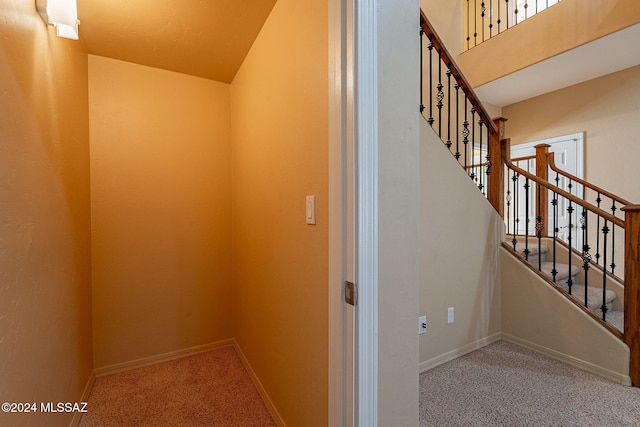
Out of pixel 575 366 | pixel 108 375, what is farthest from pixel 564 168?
pixel 108 375

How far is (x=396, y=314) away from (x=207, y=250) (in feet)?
6.45

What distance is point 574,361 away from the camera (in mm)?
2225

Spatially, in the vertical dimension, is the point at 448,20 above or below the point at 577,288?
above

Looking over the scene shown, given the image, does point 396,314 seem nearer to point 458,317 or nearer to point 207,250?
point 458,317

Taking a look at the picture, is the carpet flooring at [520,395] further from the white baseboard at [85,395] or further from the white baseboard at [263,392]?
the white baseboard at [85,395]

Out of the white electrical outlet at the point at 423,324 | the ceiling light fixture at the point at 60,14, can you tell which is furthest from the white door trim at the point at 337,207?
the white electrical outlet at the point at 423,324

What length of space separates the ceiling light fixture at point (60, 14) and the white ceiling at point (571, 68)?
14.5 feet

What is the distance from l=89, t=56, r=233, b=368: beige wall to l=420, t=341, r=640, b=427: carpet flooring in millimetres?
1784

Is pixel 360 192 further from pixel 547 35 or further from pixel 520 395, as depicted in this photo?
pixel 547 35

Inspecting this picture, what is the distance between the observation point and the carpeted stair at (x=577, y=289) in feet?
7.78

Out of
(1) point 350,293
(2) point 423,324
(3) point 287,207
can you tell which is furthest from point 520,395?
(3) point 287,207

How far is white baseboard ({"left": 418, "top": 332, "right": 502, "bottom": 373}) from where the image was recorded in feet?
7.34

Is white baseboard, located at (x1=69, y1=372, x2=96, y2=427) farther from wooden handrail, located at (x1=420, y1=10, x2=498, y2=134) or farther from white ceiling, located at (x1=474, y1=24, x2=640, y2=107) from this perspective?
white ceiling, located at (x1=474, y1=24, x2=640, y2=107)

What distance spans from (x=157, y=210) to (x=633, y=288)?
3.42m
